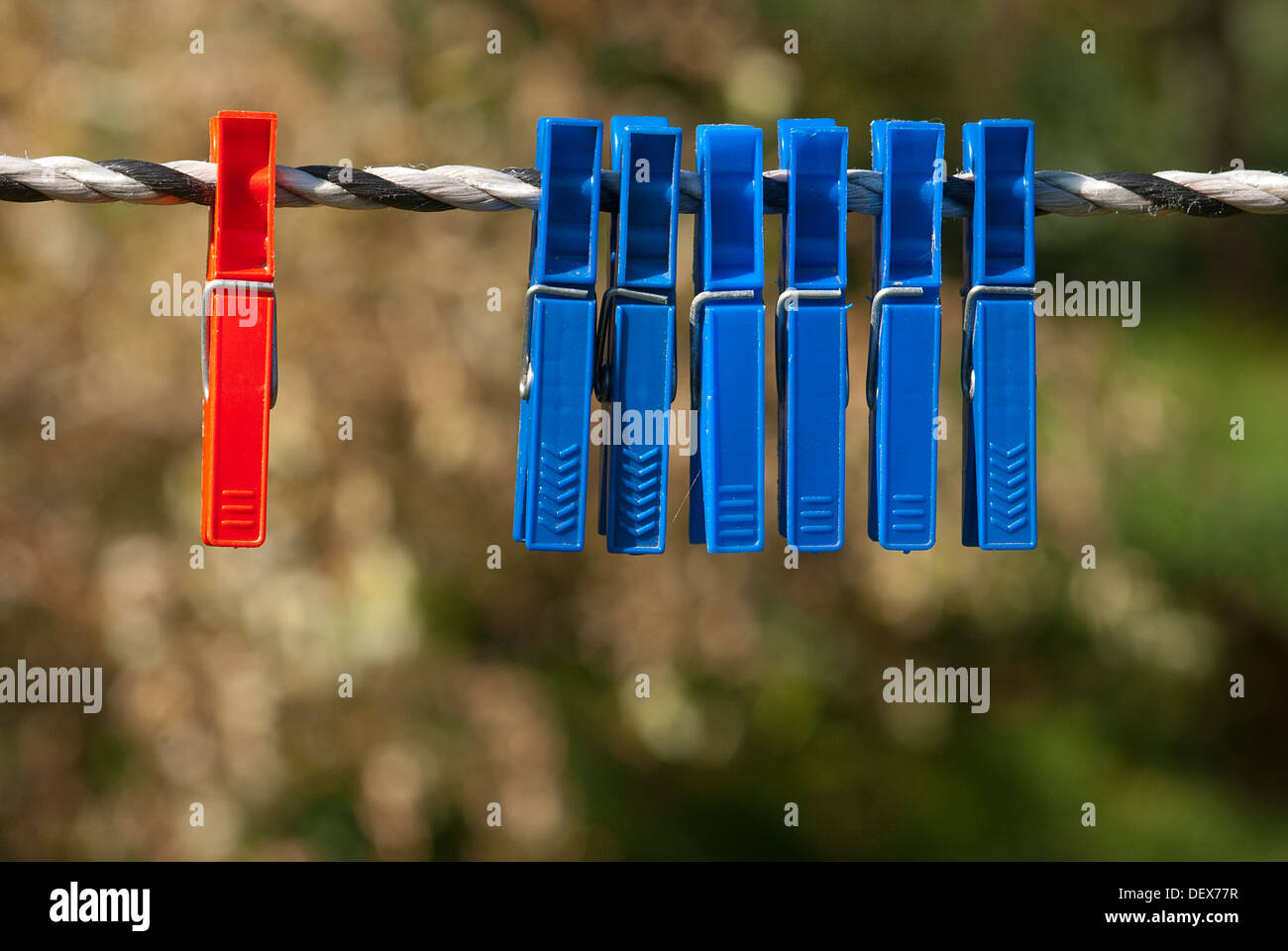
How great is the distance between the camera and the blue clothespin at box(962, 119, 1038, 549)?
120cm

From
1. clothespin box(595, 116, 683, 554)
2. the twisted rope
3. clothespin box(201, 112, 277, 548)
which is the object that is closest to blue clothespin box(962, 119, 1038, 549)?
the twisted rope

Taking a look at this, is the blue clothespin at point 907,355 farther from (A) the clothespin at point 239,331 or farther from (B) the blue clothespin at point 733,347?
(A) the clothespin at point 239,331

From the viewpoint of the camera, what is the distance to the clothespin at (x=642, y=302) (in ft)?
3.80

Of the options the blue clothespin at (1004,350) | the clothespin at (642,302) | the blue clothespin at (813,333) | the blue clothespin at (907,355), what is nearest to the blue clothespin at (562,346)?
the clothespin at (642,302)

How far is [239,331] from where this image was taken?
1.15 meters

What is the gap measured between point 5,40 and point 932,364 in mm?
2758

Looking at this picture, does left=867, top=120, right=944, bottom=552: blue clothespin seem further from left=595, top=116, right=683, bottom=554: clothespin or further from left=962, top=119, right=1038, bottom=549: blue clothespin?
left=595, top=116, right=683, bottom=554: clothespin

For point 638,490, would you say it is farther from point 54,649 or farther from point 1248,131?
point 1248,131

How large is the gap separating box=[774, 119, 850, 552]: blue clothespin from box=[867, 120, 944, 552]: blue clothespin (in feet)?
0.16

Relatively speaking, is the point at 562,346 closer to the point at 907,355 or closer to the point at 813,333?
the point at 813,333

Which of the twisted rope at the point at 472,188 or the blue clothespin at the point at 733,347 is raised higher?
the twisted rope at the point at 472,188

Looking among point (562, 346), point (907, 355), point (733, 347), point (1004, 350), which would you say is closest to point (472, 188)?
point (562, 346)

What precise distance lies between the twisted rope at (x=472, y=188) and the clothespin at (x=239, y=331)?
0.10 feet

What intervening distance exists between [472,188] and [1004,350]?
0.59m
